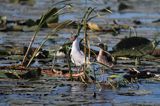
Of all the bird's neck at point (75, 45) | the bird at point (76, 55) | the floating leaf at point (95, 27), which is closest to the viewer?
the bird at point (76, 55)

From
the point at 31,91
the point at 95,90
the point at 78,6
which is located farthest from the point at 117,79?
the point at 78,6

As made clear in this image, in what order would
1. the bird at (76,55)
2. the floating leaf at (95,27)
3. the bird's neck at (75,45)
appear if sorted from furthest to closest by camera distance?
the floating leaf at (95,27), the bird's neck at (75,45), the bird at (76,55)

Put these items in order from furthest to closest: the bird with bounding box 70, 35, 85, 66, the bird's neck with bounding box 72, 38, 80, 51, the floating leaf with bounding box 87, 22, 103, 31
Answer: the floating leaf with bounding box 87, 22, 103, 31
the bird's neck with bounding box 72, 38, 80, 51
the bird with bounding box 70, 35, 85, 66

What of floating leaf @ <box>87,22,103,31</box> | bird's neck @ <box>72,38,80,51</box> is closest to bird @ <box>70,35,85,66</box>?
bird's neck @ <box>72,38,80,51</box>

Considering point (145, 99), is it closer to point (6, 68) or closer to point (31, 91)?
point (31, 91)

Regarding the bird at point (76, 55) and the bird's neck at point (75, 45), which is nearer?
the bird at point (76, 55)

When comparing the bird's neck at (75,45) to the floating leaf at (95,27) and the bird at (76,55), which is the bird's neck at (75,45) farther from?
the floating leaf at (95,27)

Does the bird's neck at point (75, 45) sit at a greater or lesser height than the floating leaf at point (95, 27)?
greater

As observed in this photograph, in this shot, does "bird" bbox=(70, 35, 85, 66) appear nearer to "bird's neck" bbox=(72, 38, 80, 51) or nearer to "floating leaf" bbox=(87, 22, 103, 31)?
"bird's neck" bbox=(72, 38, 80, 51)

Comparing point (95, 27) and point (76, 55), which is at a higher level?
point (76, 55)

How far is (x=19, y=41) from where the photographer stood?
44.7 feet

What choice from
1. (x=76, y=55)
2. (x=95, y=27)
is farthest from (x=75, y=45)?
(x=95, y=27)

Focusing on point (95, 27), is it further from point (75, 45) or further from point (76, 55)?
point (76, 55)

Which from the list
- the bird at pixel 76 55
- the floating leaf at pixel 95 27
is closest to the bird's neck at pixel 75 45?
the bird at pixel 76 55
